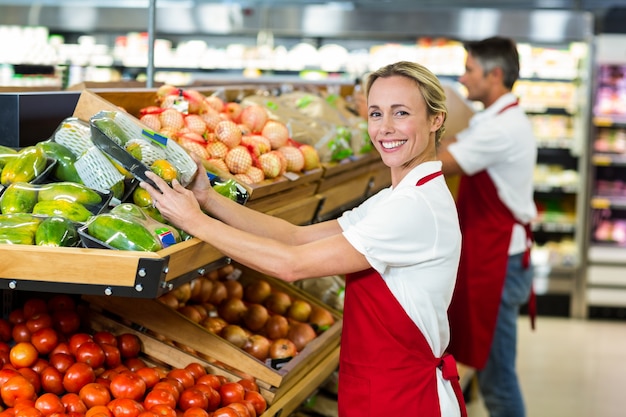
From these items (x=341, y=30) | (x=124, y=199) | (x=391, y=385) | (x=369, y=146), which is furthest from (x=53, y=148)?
(x=341, y=30)

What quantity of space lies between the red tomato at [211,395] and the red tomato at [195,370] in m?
0.09

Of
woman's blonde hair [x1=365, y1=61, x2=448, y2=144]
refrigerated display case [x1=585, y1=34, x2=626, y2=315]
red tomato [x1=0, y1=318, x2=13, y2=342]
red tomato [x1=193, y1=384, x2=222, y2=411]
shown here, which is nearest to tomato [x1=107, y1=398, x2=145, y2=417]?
red tomato [x1=193, y1=384, x2=222, y2=411]

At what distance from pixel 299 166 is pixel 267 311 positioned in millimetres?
535

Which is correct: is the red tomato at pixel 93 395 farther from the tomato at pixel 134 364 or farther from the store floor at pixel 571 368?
the store floor at pixel 571 368

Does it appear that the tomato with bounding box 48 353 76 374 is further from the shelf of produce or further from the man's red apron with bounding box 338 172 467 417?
the man's red apron with bounding box 338 172 467 417

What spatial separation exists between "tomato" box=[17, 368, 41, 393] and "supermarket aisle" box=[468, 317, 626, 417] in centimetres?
333

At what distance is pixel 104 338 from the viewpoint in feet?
8.04

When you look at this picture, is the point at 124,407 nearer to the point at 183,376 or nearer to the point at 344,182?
the point at 183,376

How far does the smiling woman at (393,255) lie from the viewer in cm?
208

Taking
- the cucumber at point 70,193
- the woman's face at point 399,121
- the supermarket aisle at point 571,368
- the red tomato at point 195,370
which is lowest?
the supermarket aisle at point 571,368

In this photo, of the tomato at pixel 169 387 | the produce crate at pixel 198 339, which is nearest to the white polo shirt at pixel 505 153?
the produce crate at pixel 198 339

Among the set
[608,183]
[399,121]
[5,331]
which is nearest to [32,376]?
[5,331]

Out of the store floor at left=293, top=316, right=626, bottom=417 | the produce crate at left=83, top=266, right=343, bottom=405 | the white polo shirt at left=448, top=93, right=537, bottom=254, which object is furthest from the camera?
the store floor at left=293, top=316, right=626, bottom=417

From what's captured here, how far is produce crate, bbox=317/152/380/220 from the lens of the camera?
136 inches
